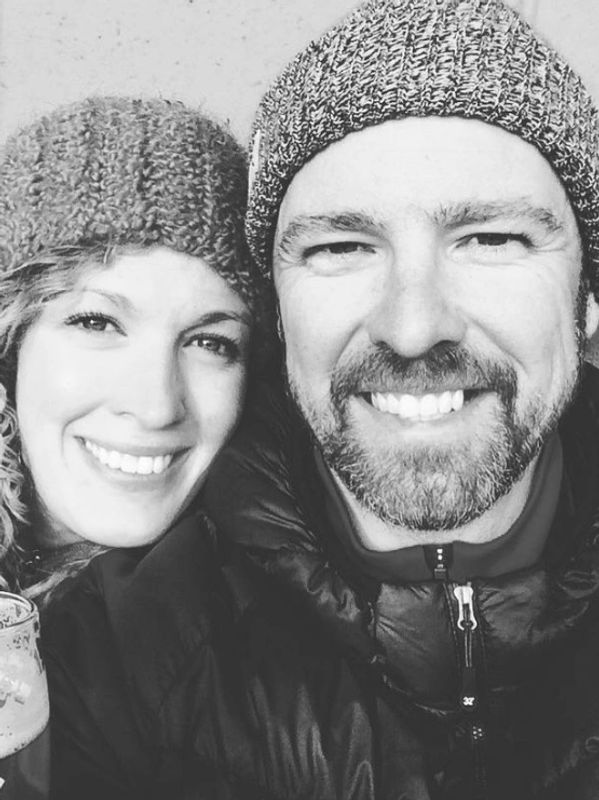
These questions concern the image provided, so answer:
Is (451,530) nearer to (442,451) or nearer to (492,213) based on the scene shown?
(442,451)

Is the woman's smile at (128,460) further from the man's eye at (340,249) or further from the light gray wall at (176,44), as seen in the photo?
the light gray wall at (176,44)

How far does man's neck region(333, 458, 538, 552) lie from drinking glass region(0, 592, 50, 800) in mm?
708

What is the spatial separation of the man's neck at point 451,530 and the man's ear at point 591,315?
11.7 inches

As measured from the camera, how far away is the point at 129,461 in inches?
78.7

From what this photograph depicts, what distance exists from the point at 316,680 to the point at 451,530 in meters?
0.38

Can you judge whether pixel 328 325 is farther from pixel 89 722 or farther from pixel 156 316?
pixel 89 722

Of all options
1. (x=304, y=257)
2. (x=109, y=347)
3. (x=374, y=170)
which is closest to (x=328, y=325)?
(x=304, y=257)

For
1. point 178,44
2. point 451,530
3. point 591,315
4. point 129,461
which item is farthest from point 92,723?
point 178,44

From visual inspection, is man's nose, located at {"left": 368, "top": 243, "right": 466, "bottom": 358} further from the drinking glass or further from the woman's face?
the drinking glass

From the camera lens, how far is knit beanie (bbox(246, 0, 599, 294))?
4.99ft

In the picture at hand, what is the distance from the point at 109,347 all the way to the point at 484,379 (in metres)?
0.82

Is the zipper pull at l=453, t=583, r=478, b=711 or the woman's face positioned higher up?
the woman's face

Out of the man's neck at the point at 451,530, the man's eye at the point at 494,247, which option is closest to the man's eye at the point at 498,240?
the man's eye at the point at 494,247

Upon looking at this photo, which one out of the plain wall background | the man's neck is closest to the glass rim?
the man's neck
